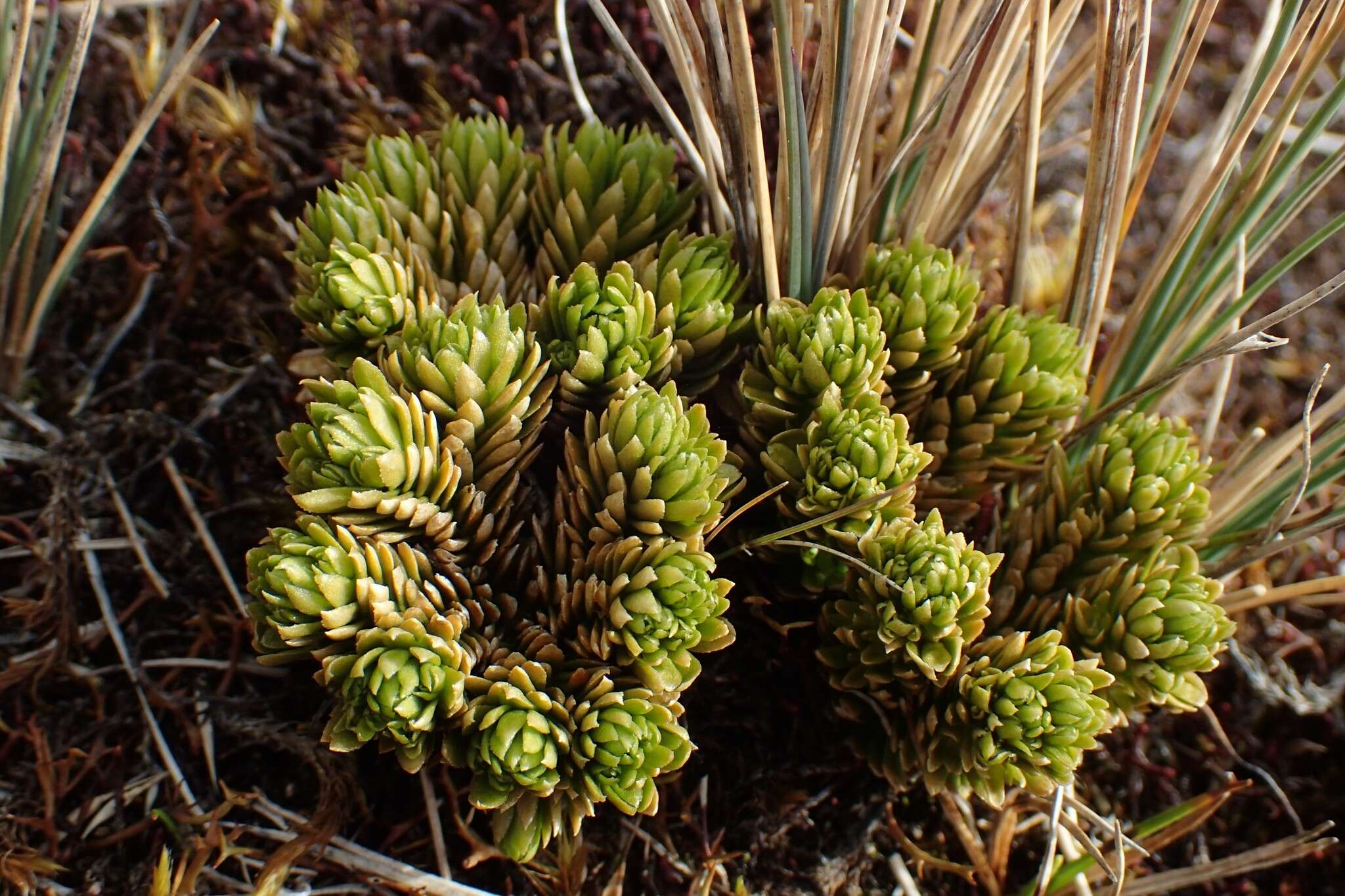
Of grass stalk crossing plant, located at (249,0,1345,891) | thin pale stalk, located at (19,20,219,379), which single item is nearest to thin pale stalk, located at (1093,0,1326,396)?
grass stalk crossing plant, located at (249,0,1345,891)

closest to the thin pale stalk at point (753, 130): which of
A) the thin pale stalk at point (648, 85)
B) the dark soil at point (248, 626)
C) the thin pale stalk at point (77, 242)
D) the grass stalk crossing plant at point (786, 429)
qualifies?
the grass stalk crossing plant at point (786, 429)

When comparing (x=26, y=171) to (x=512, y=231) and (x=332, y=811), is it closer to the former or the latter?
(x=512, y=231)

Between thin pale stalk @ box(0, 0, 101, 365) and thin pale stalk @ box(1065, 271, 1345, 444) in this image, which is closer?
thin pale stalk @ box(1065, 271, 1345, 444)

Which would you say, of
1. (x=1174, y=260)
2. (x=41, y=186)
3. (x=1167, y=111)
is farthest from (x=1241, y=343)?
(x=41, y=186)

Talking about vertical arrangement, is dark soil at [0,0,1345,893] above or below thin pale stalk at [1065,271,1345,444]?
below

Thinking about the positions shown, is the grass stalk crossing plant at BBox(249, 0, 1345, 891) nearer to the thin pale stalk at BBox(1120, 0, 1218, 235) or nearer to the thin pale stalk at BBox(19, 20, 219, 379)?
the thin pale stalk at BBox(1120, 0, 1218, 235)

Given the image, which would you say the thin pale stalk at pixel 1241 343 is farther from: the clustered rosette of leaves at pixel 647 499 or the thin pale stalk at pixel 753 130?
the thin pale stalk at pixel 753 130
